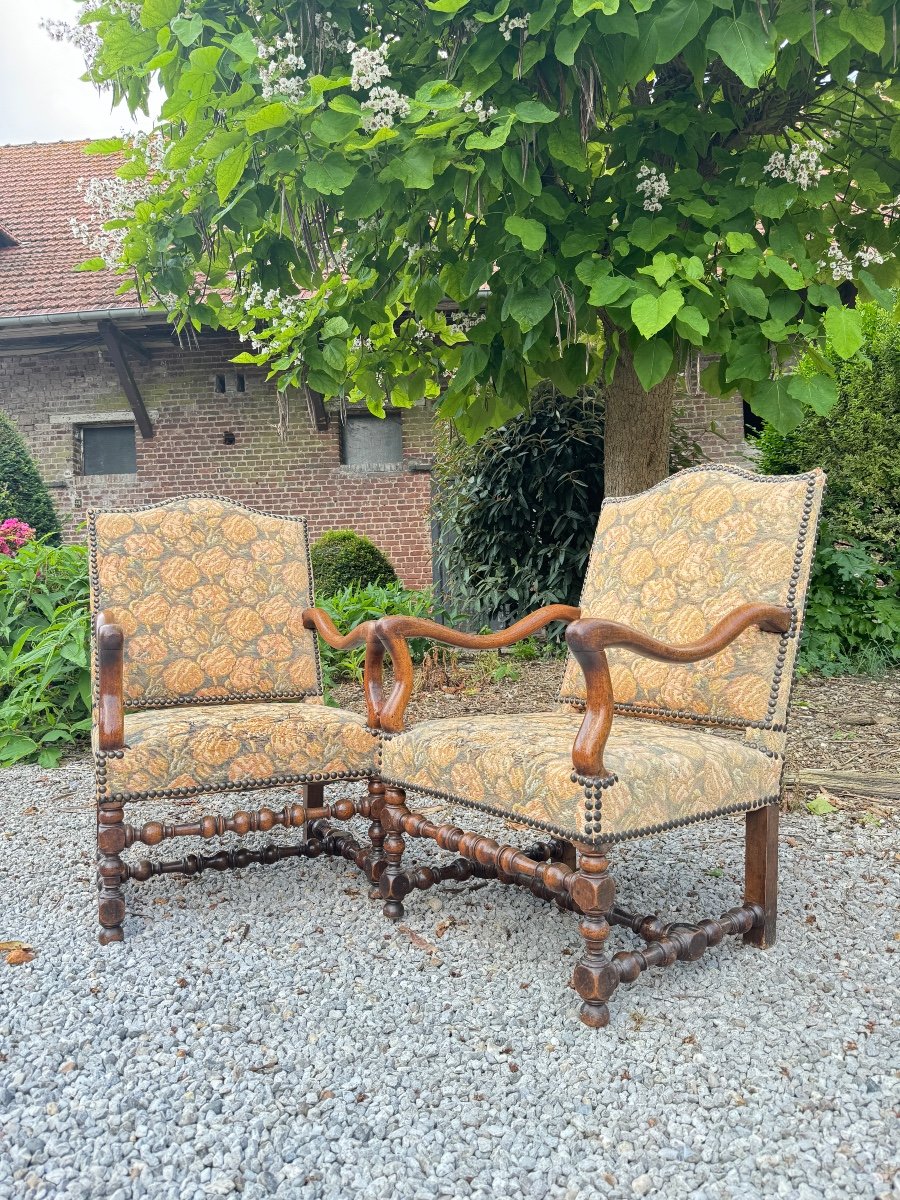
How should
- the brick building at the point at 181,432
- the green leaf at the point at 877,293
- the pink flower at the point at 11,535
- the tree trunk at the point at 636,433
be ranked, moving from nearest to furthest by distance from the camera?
the green leaf at the point at 877,293 → the tree trunk at the point at 636,433 → the pink flower at the point at 11,535 → the brick building at the point at 181,432

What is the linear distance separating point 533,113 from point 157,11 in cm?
101

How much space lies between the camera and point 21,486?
346 inches

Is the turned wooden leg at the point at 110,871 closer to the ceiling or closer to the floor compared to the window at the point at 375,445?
closer to the floor

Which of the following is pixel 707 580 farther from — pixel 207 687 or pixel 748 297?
pixel 207 687

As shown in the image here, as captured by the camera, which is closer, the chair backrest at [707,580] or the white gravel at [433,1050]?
the white gravel at [433,1050]

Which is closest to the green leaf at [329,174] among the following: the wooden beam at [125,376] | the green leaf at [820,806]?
the green leaf at [820,806]

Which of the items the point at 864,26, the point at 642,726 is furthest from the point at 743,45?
the point at 642,726

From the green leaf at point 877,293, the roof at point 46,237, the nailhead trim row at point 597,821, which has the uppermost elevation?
the roof at point 46,237

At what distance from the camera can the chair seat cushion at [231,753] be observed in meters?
2.39

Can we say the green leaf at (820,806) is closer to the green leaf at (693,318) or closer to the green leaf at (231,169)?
the green leaf at (693,318)

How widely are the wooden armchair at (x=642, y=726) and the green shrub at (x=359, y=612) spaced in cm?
272

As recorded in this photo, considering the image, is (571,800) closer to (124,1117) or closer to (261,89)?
(124,1117)

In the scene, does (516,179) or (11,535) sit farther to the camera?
(11,535)

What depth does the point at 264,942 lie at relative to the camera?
242 centimetres
